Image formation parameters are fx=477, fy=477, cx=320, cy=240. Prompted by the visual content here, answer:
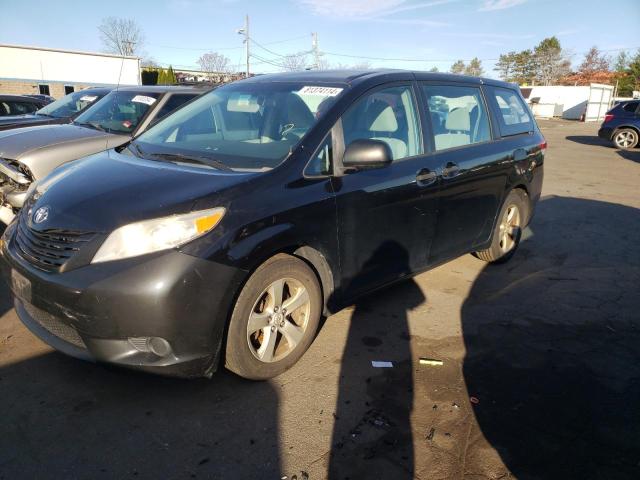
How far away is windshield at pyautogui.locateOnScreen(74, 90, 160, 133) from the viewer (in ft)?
20.6

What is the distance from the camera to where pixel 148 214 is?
2.40m

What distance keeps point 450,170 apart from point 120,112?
4792mm

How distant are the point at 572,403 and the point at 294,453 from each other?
1.67 metres

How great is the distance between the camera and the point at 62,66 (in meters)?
37.4

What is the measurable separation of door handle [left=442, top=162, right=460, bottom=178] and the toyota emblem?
277cm

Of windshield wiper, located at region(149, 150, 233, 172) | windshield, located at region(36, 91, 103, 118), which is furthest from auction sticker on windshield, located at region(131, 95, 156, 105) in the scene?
windshield wiper, located at region(149, 150, 233, 172)

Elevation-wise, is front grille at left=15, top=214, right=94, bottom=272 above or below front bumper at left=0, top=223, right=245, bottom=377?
above

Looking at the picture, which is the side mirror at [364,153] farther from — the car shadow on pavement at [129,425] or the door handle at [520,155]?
the door handle at [520,155]

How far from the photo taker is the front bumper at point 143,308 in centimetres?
229

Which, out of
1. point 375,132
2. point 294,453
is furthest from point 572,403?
point 375,132

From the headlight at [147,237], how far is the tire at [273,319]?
45 centimetres

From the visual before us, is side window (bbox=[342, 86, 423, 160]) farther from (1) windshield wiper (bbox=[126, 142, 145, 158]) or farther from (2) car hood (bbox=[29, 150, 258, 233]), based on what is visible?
(1) windshield wiper (bbox=[126, 142, 145, 158])

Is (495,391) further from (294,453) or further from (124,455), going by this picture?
(124,455)

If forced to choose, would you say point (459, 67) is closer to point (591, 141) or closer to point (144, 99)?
point (591, 141)
